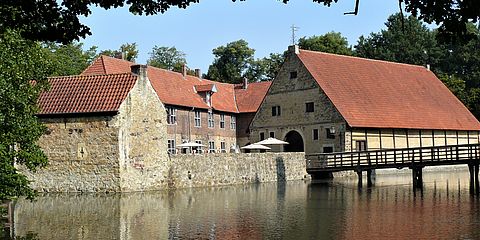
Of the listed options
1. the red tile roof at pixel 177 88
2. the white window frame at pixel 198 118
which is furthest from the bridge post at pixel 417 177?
the white window frame at pixel 198 118

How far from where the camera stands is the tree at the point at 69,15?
6723mm

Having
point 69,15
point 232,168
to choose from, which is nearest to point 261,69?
point 232,168

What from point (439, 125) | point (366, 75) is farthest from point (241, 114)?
point (439, 125)

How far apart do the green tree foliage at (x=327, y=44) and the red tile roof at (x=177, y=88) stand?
16952 mm

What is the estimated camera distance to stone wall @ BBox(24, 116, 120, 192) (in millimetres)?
29172

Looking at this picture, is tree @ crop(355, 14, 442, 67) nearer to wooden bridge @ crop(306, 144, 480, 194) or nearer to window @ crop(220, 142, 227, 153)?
window @ crop(220, 142, 227, 153)

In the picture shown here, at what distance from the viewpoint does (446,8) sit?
263 inches

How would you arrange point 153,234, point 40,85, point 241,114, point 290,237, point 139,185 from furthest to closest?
point 241,114 < point 139,185 < point 40,85 < point 153,234 < point 290,237

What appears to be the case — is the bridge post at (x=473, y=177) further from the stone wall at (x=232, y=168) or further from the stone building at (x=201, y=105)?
the stone building at (x=201, y=105)

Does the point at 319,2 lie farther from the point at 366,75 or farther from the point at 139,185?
the point at 366,75

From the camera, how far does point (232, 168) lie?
33.9m

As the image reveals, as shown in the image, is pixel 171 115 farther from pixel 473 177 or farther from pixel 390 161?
pixel 473 177

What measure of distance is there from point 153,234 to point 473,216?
856 centimetres

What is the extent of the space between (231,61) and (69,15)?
68888mm
